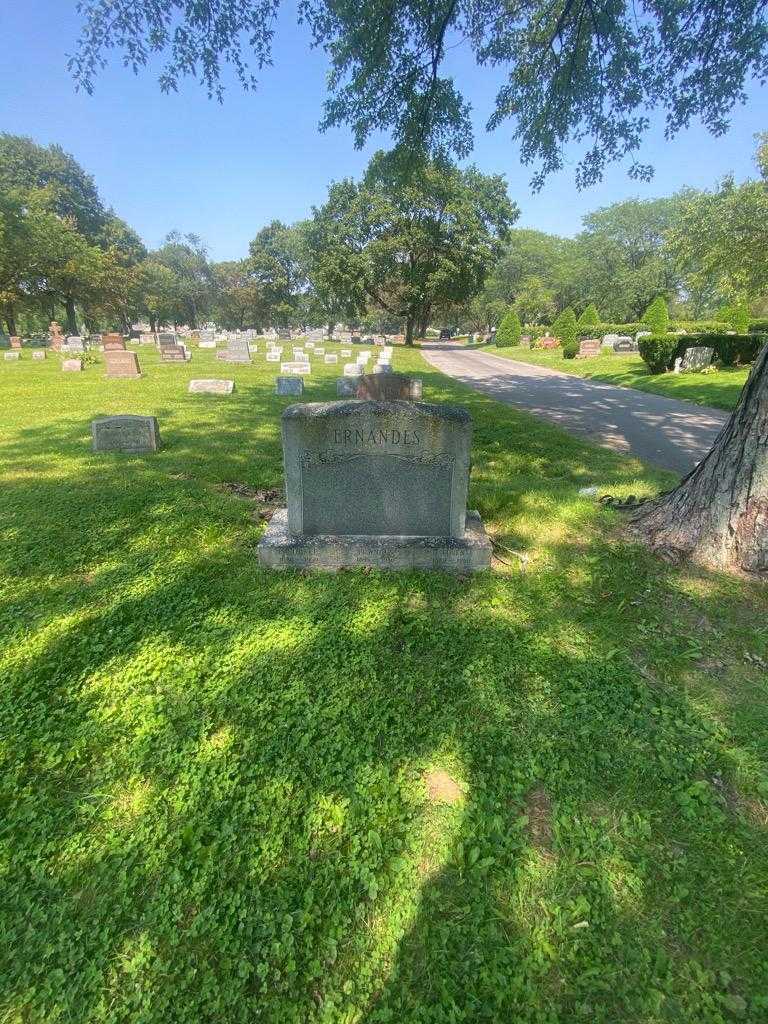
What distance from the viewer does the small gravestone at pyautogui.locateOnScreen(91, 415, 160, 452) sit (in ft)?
20.4

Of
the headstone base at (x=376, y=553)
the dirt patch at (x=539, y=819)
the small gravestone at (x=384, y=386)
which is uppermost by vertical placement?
the small gravestone at (x=384, y=386)

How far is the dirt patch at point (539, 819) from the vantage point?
1773 millimetres

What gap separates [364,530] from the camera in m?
3.73

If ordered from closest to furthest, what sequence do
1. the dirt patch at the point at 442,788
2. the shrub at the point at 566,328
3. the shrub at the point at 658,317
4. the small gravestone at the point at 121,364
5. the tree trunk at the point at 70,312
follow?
the dirt patch at the point at 442,788 → the small gravestone at the point at 121,364 → the shrub at the point at 658,317 → the shrub at the point at 566,328 → the tree trunk at the point at 70,312

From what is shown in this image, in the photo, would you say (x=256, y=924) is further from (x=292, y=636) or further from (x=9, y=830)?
(x=292, y=636)

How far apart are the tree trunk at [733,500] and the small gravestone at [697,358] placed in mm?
13945

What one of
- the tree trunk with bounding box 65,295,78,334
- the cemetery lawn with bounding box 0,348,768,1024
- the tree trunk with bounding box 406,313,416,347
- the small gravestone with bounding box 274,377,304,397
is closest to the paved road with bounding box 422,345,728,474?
the cemetery lawn with bounding box 0,348,768,1024

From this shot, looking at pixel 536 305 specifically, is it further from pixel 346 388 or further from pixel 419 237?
pixel 346 388

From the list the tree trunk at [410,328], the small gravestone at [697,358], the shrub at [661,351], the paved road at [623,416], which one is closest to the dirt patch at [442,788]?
the paved road at [623,416]

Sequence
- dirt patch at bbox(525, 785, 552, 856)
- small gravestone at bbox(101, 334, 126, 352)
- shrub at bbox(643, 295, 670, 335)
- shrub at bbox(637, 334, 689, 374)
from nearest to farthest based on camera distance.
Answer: dirt patch at bbox(525, 785, 552, 856) → shrub at bbox(637, 334, 689, 374) → small gravestone at bbox(101, 334, 126, 352) → shrub at bbox(643, 295, 670, 335)

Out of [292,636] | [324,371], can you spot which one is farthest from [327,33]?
[324,371]

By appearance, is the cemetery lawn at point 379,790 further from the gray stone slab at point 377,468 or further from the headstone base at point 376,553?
the gray stone slab at point 377,468

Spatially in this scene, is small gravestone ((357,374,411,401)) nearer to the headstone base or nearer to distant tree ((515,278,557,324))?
the headstone base

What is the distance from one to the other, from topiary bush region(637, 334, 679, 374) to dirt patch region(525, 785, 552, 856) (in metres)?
17.2
